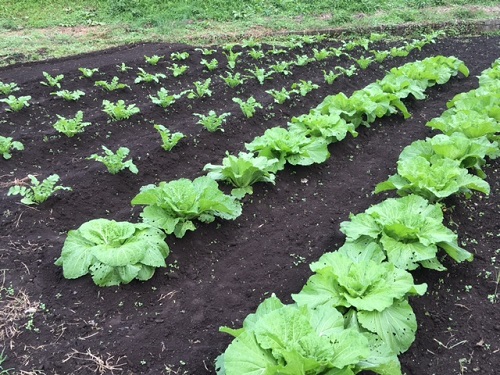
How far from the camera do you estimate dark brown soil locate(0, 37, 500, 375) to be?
3242 millimetres

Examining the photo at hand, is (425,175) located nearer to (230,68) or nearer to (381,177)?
(381,177)

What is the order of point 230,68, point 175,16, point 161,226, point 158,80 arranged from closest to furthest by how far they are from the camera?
point 161,226 < point 158,80 < point 230,68 < point 175,16

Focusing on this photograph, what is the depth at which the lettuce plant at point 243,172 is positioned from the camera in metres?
4.84

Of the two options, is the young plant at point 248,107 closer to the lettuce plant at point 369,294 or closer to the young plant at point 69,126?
the young plant at point 69,126

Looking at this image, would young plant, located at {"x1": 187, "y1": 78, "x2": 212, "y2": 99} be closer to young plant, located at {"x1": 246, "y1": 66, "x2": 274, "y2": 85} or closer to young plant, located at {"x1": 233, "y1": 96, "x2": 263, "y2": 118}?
young plant, located at {"x1": 233, "y1": 96, "x2": 263, "y2": 118}

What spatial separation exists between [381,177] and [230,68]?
486 cm

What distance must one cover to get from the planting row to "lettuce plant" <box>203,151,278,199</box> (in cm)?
123

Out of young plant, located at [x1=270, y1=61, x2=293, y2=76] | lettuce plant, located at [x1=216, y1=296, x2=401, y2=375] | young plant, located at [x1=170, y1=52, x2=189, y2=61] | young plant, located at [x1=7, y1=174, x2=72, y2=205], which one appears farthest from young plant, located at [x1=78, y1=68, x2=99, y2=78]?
lettuce plant, located at [x1=216, y1=296, x2=401, y2=375]

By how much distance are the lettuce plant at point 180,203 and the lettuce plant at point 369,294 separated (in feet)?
4.30

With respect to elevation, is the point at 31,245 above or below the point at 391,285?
below

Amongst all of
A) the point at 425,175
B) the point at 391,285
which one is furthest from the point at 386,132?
the point at 391,285

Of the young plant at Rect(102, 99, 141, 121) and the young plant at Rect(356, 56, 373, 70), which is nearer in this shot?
the young plant at Rect(102, 99, 141, 121)

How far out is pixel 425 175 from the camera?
450 cm

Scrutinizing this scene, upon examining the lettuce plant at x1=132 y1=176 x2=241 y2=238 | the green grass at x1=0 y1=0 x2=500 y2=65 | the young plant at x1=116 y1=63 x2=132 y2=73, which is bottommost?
the green grass at x1=0 y1=0 x2=500 y2=65
